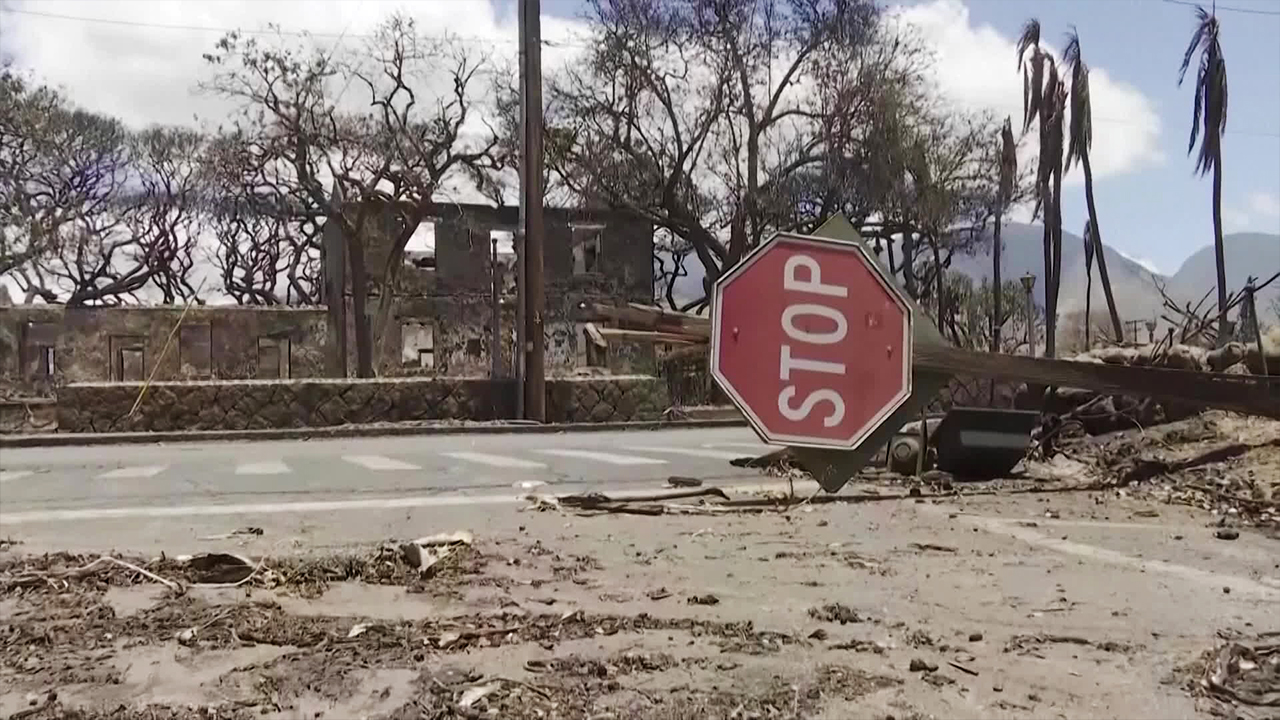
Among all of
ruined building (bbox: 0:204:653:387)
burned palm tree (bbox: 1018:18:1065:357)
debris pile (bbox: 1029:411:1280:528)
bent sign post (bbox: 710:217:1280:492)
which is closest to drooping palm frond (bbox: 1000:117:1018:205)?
burned palm tree (bbox: 1018:18:1065:357)

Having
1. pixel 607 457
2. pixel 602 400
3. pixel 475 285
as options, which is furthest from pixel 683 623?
pixel 475 285

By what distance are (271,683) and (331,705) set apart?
355 millimetres

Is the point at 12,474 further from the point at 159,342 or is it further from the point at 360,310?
the point at 159,342

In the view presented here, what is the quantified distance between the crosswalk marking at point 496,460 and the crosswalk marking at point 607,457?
73 centimetres

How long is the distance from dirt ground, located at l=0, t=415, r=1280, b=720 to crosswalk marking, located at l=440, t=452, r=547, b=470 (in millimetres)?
4367

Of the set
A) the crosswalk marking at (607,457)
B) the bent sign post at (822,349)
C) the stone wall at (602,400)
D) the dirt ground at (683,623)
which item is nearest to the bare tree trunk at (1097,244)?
the stone wall at (602,400)

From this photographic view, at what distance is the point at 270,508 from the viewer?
9.45 metres

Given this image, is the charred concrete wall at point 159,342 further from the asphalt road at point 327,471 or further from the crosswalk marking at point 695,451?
the crosswalk marking at point 695,451

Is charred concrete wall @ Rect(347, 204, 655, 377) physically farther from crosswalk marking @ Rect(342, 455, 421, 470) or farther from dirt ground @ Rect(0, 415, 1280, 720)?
dirt ground @ Rect(0, 415, 1280, 720)

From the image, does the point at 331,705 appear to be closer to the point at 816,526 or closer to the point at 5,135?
the point at 816,526

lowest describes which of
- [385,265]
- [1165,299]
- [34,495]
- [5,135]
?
[34,495]

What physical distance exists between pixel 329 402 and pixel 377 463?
6.65m

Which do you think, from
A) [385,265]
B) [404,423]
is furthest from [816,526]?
[385,265]

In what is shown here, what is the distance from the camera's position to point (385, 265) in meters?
33.0
